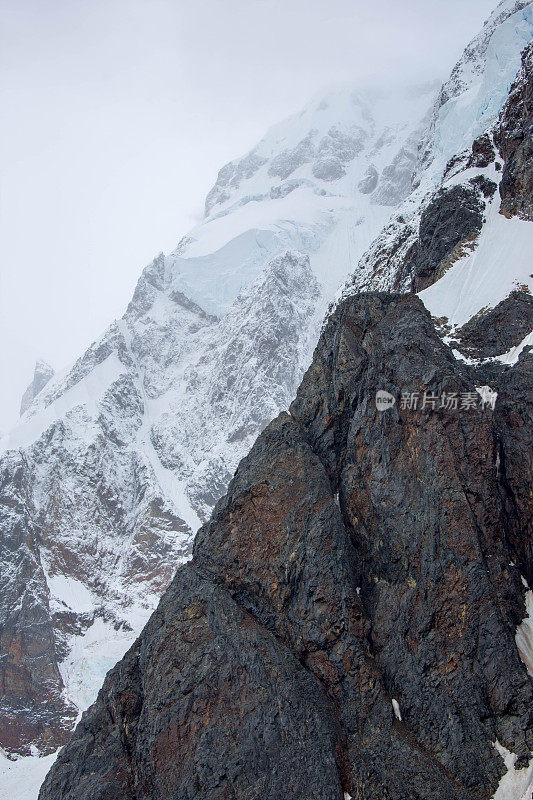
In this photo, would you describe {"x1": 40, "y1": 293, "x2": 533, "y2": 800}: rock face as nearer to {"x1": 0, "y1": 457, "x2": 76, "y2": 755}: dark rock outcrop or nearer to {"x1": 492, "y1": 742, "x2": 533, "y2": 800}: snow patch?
{"x1": 492, "y1": 742, "x2": 533, "y2": 800}: snow patch

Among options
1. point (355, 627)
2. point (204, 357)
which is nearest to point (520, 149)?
point (355, 627)

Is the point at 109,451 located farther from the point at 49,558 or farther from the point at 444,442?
the point at 444,442

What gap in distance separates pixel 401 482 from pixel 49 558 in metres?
86.5

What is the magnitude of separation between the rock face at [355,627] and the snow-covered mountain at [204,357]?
35.0ft

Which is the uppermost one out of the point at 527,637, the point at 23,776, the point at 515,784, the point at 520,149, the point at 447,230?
the point at 520,149

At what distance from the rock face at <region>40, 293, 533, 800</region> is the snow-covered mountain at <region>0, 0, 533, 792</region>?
10654mm

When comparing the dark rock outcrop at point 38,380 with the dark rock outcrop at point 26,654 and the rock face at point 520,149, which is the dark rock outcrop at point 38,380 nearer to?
the dark rock outcrop at point 26,654

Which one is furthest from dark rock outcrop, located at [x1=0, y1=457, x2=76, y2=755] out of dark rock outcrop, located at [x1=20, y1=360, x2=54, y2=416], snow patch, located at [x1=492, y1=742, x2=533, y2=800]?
dark rock outcrop, located at [x1=20, y1=360, x2=54, y2=416]

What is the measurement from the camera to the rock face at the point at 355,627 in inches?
760

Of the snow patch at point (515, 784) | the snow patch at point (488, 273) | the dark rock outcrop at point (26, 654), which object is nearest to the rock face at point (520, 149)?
the snow patch at point (488, 273)

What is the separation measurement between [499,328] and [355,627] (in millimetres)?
17345

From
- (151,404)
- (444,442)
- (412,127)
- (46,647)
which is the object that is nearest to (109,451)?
(151,404)

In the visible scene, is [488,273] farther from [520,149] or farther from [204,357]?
[204,357]

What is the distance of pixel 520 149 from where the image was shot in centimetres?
3700
